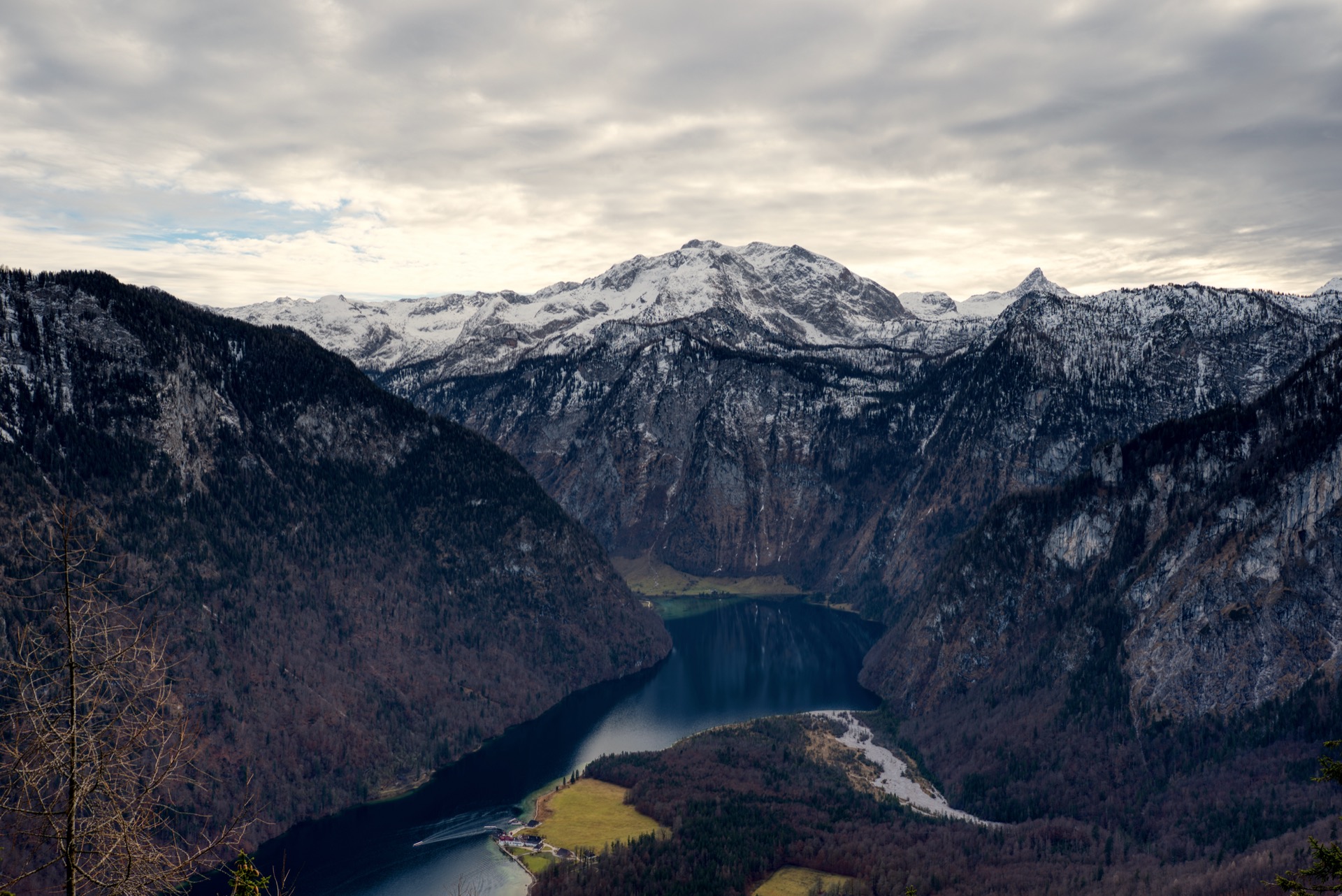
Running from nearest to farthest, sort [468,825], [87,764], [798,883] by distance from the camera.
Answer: [87,764], [798,883], [468,825]

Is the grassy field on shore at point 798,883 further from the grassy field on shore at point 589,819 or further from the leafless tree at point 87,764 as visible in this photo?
the leafless tree at point 87,764

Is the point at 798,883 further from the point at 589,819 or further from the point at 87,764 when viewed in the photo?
the point at 87,764

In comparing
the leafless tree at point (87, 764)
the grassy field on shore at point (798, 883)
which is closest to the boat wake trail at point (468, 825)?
the grassy field on shore at point (798, 883)

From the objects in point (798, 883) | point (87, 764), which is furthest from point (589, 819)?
point (87, 764)

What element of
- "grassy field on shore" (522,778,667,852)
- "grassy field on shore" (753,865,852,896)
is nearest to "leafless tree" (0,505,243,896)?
"grassy field on shore" (753,865,852,896)

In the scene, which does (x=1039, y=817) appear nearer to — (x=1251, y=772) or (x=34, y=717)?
(x=1251, y=772)

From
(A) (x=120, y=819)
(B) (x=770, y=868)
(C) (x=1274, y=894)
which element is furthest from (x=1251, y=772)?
(A) (x=120, y=819)

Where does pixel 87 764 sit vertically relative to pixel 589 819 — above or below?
above
